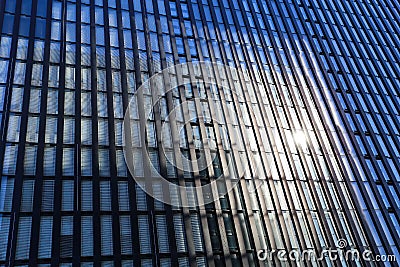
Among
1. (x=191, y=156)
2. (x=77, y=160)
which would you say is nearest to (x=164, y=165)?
(x=191, y=156)

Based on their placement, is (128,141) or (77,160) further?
(128,141)

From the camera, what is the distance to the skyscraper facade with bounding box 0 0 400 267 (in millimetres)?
22344

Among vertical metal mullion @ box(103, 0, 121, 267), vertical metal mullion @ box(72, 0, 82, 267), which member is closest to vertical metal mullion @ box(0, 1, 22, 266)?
vertical metal mullion @ box(72, 0, 82, 267)

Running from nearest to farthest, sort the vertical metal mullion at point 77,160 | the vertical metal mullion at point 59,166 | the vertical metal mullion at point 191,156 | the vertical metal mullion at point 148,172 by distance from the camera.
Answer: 1. the vertical metal mullion at point 59,166
2. the vertical metal mullion at point 77,160
3. the vertical metal mullion at point 148,172
4. the vertical metal mullion at point 191,156

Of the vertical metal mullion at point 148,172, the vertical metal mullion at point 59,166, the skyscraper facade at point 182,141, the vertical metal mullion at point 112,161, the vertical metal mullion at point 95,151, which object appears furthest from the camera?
the vertical metal mullion at point 148,172

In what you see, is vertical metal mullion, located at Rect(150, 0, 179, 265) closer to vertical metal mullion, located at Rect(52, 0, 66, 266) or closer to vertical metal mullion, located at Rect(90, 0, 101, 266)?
vertical metal mullion, located at Rect(90, 0, 101, 266)

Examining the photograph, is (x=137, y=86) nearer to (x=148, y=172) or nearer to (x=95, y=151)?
(x=95, y=151)

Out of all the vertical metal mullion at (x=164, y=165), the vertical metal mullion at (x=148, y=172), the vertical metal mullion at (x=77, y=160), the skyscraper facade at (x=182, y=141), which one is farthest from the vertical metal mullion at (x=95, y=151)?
the vertical metal mullion at (x=164, y=165)

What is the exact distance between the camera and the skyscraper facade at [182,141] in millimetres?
22344

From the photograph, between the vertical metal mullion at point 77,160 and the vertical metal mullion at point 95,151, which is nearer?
the vertical metal mullion at point 77,160

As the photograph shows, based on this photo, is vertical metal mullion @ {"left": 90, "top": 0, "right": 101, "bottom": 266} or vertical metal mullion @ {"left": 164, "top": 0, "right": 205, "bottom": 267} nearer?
vertical metal mullion @ {"left": 90, "top": 0, "right": 101, "bottom": 266}

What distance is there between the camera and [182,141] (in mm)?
27875

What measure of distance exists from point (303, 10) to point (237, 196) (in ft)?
102

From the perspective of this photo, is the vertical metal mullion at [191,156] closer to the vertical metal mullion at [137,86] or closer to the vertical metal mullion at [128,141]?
the vertical metal mullion at [137,86]
